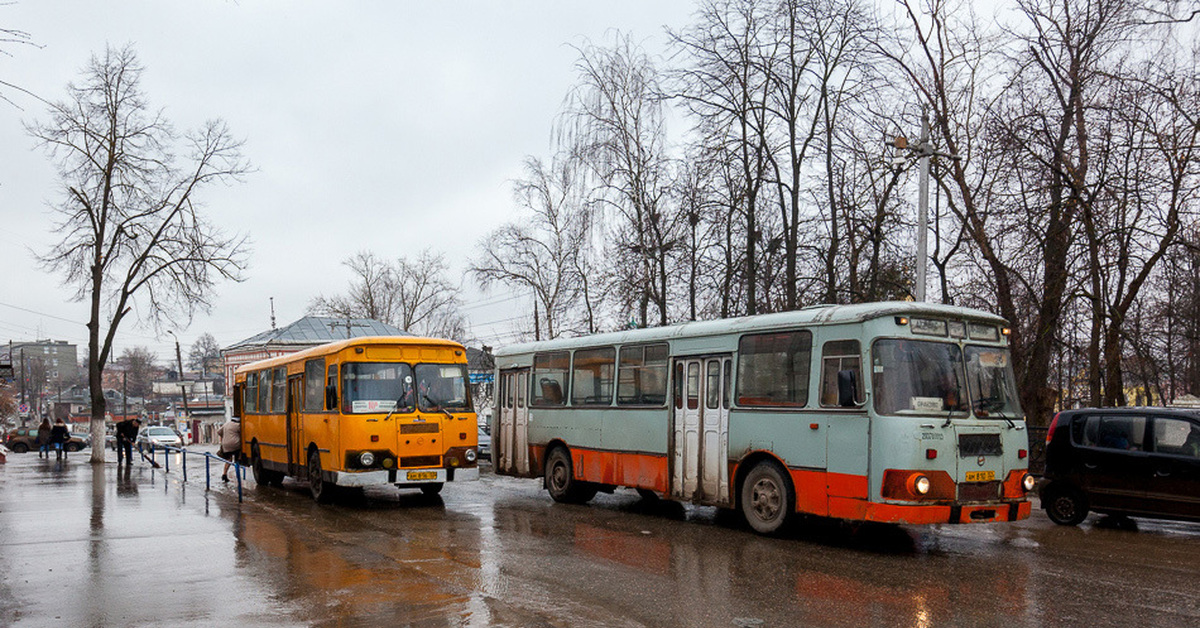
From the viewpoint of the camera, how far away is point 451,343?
56.7 feet

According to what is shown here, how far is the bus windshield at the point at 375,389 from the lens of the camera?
53.9ft

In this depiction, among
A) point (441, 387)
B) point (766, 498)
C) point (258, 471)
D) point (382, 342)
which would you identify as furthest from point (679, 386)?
point (258, 471)

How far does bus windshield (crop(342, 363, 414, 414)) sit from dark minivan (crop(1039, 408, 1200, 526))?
1015 cm

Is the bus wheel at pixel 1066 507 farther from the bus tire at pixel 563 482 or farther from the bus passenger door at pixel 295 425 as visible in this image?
the bus passenger door at pixel 295 425

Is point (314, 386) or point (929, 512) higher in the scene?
point (314, 386)

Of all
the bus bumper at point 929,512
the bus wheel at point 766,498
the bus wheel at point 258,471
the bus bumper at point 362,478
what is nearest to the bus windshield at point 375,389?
the bus bumper at point 362,478

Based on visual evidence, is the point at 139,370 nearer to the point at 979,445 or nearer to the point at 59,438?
the point at 59,438

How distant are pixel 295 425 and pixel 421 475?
399 centimetres

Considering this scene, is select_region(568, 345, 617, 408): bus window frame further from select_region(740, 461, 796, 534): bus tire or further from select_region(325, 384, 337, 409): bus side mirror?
select_region(325, 384, 337, 409): bus side mirror

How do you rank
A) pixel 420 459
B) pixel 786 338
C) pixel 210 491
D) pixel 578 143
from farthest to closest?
pixel 578 143, pixel 210 491, pixel 420 459, pixel 786 338

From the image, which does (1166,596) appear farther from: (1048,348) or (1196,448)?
(1048,348)

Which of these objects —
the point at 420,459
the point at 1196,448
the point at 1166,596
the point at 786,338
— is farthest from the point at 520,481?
the point at 1166,596

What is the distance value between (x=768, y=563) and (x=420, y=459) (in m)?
7.83

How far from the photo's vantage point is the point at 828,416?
38.4ft
